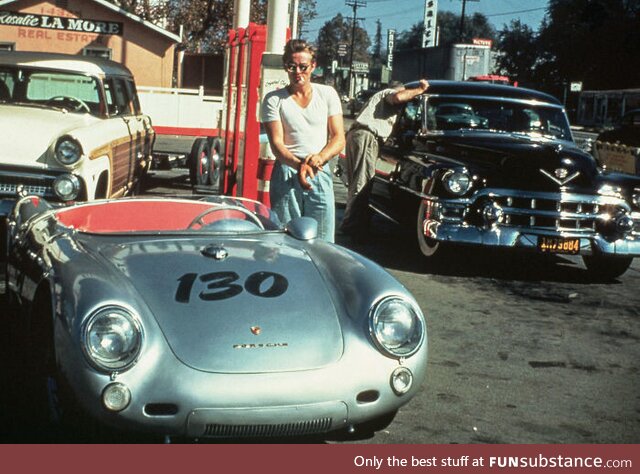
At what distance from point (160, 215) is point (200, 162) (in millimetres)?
8123

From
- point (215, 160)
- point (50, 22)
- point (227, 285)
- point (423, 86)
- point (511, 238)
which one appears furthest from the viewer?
point (50, 22)

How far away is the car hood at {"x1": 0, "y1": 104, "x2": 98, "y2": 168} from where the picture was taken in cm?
848

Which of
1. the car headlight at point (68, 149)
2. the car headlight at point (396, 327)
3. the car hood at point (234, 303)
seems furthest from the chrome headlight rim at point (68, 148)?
the car headlight at point (396, 327)

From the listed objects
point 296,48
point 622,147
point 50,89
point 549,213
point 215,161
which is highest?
point 296,48

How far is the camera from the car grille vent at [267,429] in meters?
3.76

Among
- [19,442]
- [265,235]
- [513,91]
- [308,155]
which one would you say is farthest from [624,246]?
[19,442]

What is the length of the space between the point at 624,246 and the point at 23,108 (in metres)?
5.67

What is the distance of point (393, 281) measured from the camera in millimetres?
4461

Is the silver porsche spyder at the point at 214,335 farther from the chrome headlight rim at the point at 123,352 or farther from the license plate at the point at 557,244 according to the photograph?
the license plate at the point at 557,244

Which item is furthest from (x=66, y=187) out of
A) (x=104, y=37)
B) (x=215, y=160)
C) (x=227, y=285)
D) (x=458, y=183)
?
(x=104, y=37)

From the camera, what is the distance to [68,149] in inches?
336

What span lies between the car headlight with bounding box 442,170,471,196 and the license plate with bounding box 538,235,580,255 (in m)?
0.75

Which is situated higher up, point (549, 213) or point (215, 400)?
point (549, 213)

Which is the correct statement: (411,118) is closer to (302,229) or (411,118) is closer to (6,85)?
(6,85)
